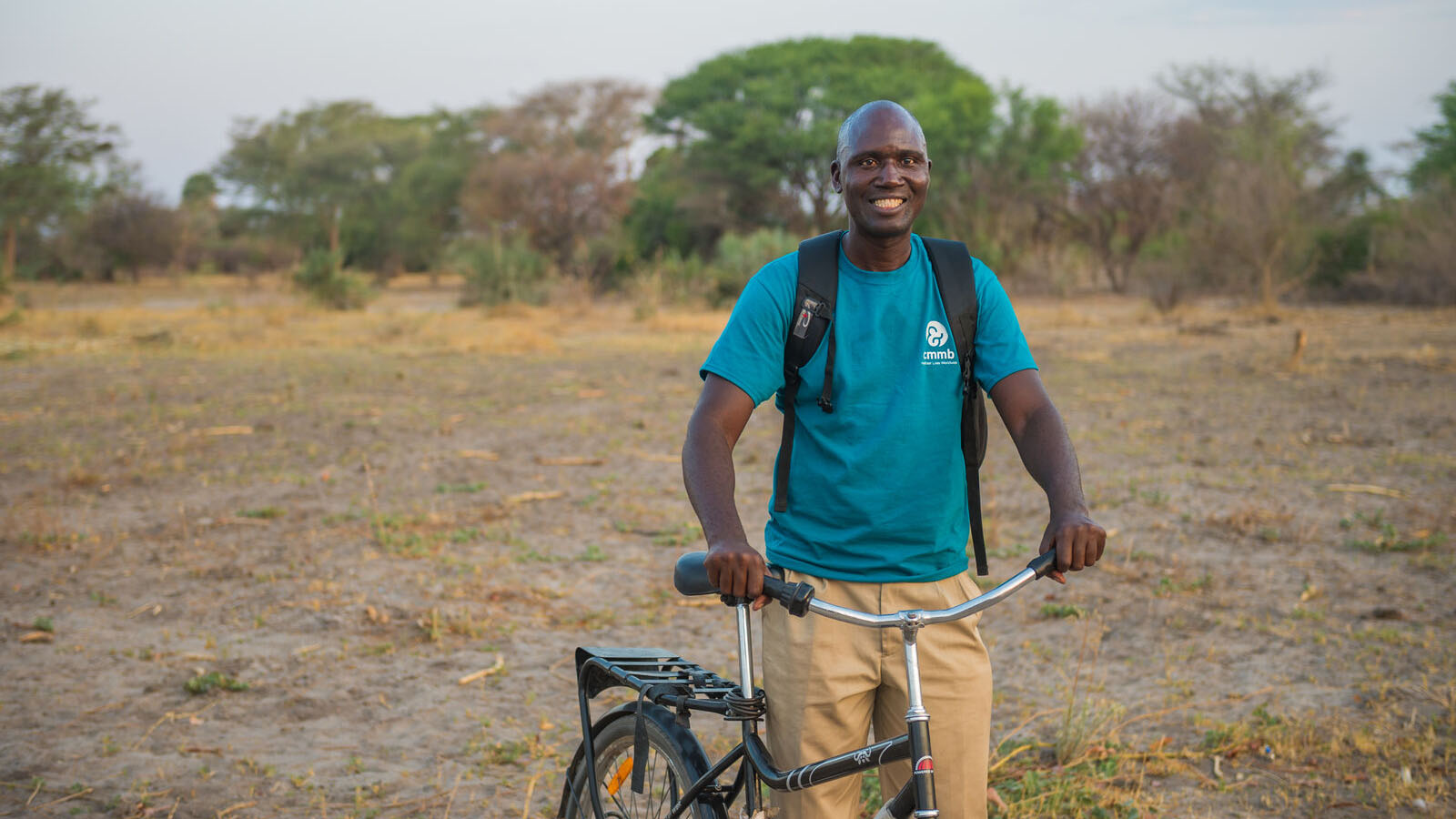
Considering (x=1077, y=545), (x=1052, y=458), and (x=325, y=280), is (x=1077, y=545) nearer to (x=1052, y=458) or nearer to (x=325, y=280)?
(x=1052, y=458)

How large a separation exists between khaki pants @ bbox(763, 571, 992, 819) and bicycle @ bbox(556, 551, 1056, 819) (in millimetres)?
68

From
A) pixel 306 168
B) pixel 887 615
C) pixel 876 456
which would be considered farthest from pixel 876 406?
pixel 306 168

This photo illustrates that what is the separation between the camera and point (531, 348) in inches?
685

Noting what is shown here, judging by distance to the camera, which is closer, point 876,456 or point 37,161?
point 876,456

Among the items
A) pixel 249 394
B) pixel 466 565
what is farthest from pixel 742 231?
pixel 466 565

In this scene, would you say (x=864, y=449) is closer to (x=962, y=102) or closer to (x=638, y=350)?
(x=638, y=350)

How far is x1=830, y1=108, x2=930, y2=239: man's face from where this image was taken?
2.21 m

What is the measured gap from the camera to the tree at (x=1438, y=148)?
27156mm

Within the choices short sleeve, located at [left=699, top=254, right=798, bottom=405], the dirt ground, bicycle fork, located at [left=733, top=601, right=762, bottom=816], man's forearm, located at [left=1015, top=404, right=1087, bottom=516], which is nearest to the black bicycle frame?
bicycle fork, located at [left=733, top=601, right=762, bottom=816]

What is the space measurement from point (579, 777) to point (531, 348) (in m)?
14.9

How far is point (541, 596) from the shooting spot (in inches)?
234

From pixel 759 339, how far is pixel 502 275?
22.9 meters

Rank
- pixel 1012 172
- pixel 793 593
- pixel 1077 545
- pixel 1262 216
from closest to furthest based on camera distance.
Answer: pixel 793 593 < pixel 1077 545 < pixel 1262 216 < pixel 1012 172

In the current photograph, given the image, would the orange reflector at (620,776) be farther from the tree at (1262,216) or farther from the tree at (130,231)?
the tree at (130,231)
